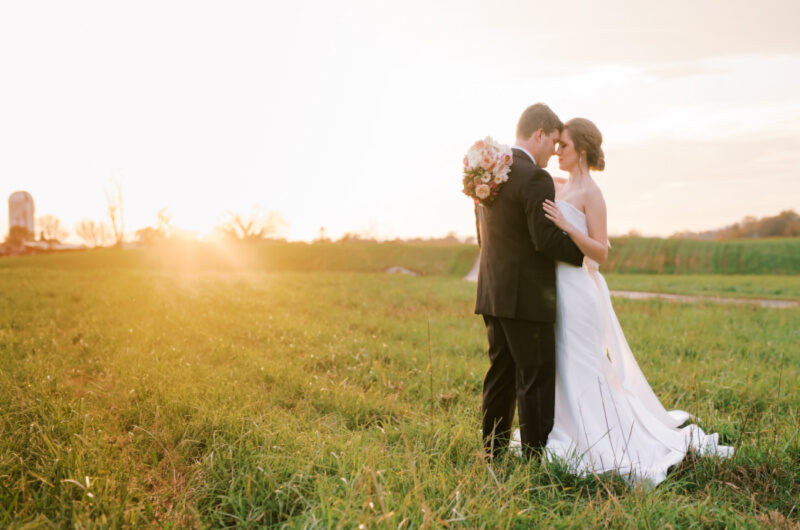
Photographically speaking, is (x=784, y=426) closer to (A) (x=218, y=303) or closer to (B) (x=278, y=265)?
(A) (x=218, y=303)

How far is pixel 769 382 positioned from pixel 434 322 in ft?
18.8

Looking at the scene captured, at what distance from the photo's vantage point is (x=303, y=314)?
11.2 meters

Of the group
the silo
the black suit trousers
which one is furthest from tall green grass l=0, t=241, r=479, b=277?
the silo

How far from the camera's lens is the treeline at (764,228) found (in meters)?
58.5

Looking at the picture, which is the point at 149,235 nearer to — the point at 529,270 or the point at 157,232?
the point at 157,232

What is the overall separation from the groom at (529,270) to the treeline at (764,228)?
212 ft

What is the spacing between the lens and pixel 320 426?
14.8 feet

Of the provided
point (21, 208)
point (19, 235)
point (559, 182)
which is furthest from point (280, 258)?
point (21, 208)

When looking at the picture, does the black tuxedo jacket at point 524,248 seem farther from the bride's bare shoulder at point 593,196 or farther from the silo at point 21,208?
the silo at point 21,208

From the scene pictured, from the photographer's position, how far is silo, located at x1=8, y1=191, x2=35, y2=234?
79.8 m

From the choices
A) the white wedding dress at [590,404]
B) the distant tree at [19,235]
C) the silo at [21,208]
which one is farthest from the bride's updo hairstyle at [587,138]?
the silo at [21,208]

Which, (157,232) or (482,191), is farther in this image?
(157,232)

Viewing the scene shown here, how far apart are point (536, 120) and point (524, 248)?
95 cm

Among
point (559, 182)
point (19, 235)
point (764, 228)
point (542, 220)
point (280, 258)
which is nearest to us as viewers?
point (542, 220)
